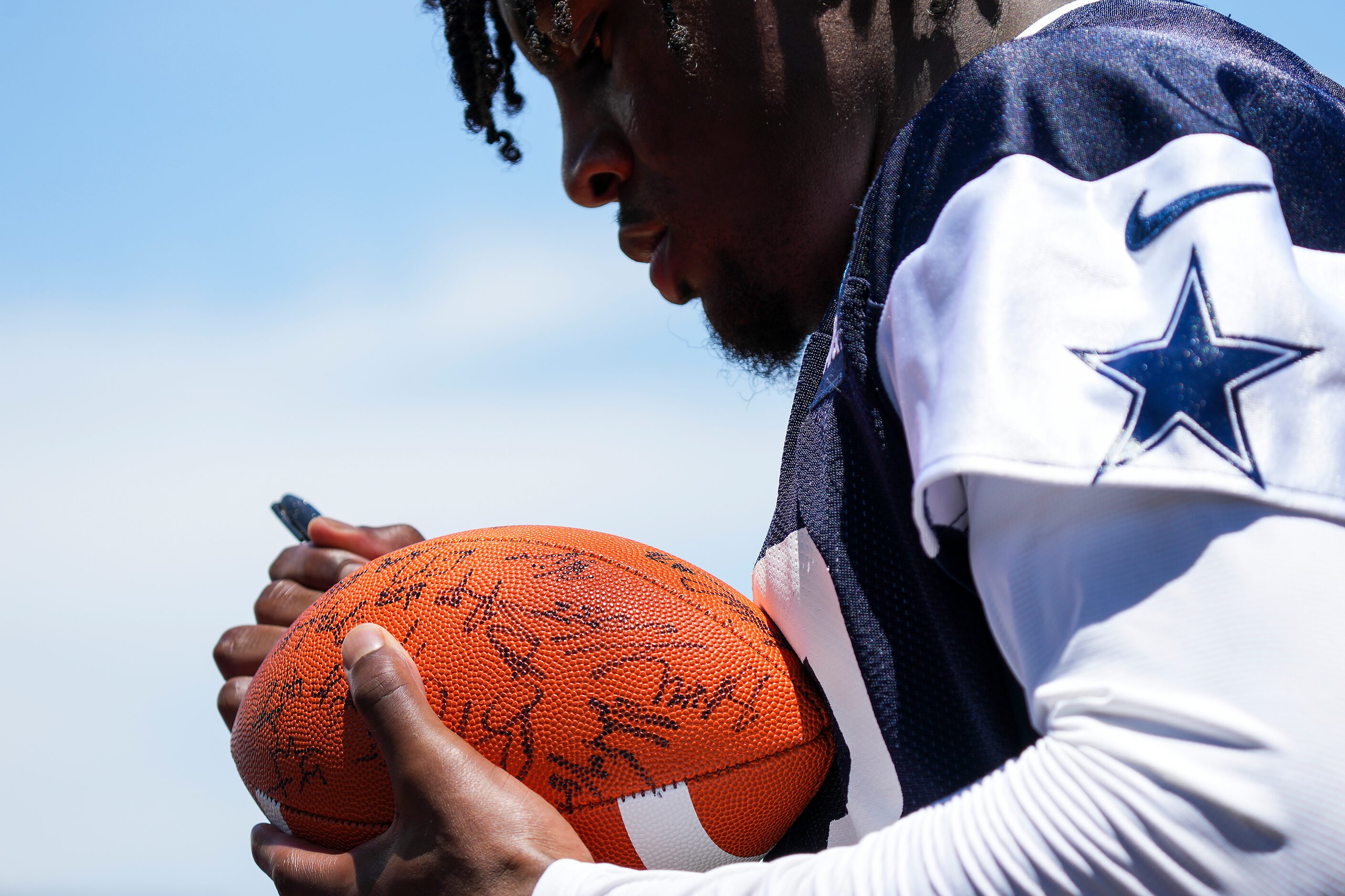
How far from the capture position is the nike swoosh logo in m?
0.98

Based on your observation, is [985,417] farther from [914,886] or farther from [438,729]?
[438,729]

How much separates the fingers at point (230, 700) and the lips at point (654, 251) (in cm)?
101

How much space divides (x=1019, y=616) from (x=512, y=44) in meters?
1.83

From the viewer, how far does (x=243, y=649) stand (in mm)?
2031

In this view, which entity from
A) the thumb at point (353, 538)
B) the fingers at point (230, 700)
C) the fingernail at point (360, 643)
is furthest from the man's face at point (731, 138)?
the fingers at point (230, 700)

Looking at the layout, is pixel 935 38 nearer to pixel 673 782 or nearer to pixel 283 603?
pixel 673 782

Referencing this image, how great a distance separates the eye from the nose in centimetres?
12

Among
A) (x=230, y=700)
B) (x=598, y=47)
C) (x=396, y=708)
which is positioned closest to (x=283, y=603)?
(x=230, y=700)

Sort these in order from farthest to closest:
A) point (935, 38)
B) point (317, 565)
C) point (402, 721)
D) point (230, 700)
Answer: point (317, 565) → point (230, 700) → point (935, 38) → point (402, 721)

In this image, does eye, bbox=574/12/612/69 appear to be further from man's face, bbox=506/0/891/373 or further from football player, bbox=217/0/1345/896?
football player, bbox=217/0/1345/896

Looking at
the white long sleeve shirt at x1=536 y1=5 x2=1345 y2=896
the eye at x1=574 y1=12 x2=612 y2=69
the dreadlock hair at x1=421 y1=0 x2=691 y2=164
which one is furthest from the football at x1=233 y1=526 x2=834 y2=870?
the dreadlock hair at x1=421 y1=0 x2=691 y2=164

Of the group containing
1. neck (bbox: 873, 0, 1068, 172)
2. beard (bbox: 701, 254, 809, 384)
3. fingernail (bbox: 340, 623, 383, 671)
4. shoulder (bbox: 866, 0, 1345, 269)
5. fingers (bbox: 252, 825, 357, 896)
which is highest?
neck (bbox: 873, 0, 1068, 172)

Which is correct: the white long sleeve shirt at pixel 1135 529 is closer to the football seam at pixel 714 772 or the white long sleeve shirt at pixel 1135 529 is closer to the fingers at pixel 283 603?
the football seam at pixel 714 772

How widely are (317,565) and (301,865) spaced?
0.79m
